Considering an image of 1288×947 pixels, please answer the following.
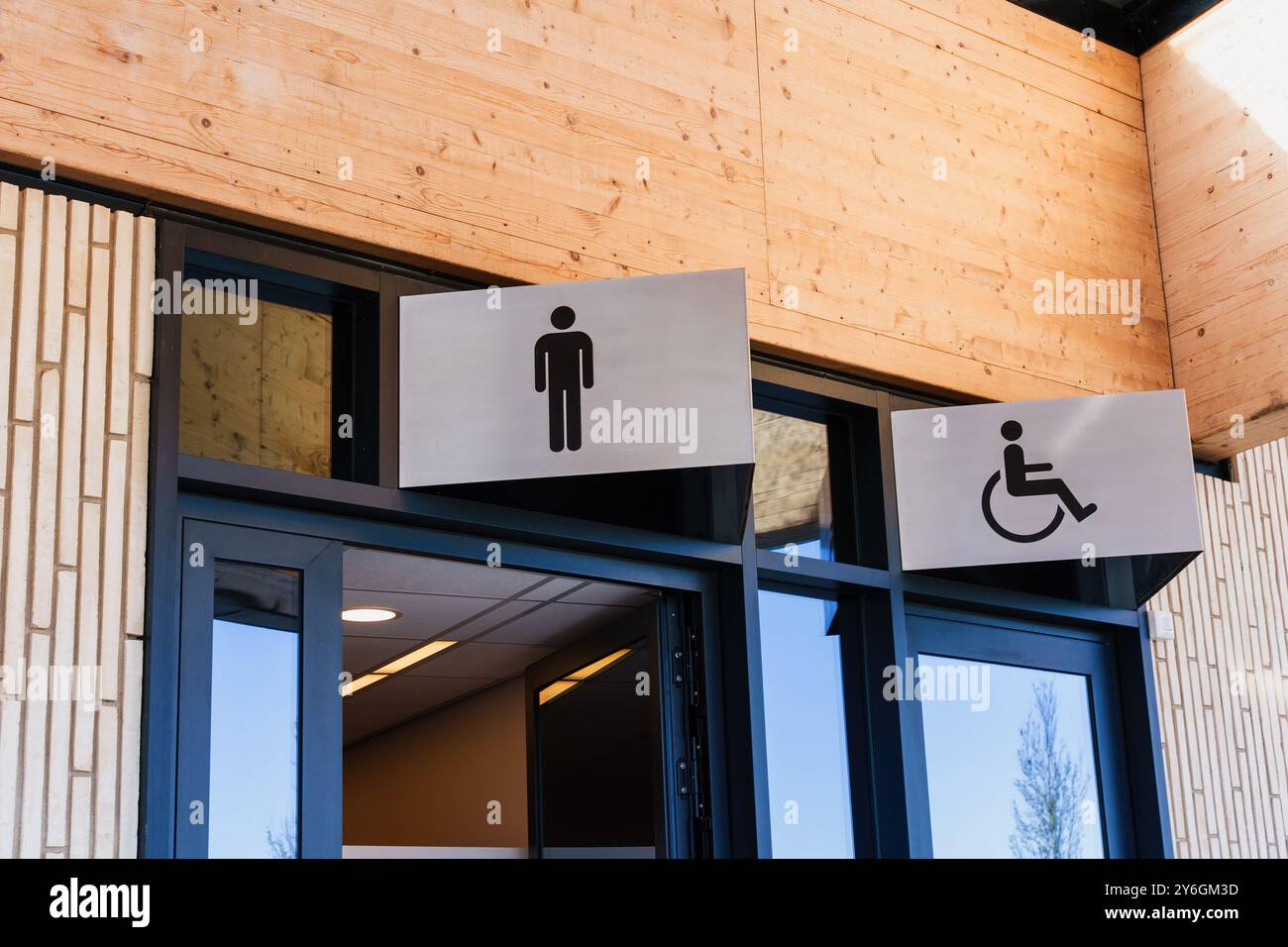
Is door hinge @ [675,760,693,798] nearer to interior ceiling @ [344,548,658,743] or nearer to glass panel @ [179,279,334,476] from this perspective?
interior ceiling @ [344,548,658,743]

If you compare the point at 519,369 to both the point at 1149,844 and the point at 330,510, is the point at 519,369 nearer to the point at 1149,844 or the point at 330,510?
the point at 330,510

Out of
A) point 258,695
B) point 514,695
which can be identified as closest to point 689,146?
point 258,695

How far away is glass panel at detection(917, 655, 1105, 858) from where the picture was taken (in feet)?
16.4

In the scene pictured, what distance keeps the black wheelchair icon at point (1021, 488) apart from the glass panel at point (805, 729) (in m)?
0.67

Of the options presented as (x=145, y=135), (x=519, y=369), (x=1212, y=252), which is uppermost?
(x=1212, y=252)

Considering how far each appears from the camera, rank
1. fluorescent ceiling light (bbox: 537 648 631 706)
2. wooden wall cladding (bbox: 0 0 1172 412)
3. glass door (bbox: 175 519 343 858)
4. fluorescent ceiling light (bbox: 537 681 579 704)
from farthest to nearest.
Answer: fluorescent ceiling light (bbox: 537 681 579 704), fluorescent ceiling light (bbox: 537 648 631 706), wooden wall cladding (bbox: 0 0 1172 412), glass door (bbox: 175 519 343 858)

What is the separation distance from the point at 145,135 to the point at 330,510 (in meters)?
1.08

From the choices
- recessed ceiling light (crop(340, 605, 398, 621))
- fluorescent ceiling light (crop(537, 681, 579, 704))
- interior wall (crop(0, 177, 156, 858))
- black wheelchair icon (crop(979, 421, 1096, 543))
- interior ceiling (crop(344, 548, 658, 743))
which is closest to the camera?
interior wall (crop(0, 177, 156, 858))

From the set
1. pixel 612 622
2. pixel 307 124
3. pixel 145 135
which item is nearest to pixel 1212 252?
pixel 612 622

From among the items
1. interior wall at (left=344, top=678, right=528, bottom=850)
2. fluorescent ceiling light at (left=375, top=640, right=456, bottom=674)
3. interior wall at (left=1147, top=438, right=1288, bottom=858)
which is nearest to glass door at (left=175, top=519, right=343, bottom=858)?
fluorescent ceiling light at (left=375, top=640, right=456, bottom=674)

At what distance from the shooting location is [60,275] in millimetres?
3443

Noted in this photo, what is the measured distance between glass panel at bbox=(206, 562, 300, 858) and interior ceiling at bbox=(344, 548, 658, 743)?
1.35 ft

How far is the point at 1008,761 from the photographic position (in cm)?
519
